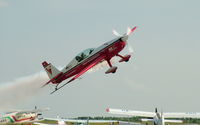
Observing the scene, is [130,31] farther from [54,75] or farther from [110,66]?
[54,75]

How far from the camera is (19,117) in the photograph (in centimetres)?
8356

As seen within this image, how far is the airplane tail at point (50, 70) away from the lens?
2044 inches

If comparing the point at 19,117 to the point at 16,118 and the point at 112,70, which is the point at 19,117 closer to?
the point at 16,118

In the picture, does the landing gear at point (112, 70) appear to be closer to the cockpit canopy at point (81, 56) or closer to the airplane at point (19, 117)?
the cockpit canopy at point (81, 56)

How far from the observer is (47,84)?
51031mm

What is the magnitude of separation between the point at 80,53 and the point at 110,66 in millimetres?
4602

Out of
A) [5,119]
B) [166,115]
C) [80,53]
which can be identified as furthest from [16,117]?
[80,53]

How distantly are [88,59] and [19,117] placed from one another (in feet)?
126

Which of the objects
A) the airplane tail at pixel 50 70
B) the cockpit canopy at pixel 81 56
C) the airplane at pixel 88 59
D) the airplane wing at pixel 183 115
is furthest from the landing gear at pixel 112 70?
the airplane wing at pixel 183 115

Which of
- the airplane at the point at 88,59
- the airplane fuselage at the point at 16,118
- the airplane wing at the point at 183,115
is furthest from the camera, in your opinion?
the airplane fuselage at the point at 16,118

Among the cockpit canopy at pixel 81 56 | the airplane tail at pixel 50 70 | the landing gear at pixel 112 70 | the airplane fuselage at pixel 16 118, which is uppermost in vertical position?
the cockpit canopy at pixel 81 56

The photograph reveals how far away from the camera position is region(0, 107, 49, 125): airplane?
8244 cm

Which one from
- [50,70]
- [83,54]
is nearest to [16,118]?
[50,70]

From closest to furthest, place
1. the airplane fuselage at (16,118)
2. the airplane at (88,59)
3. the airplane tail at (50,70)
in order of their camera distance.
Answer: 1. the airplane at (88,59)
2. the airplane tail at (50,70)
3. the airplane fuselage at (16,118)
